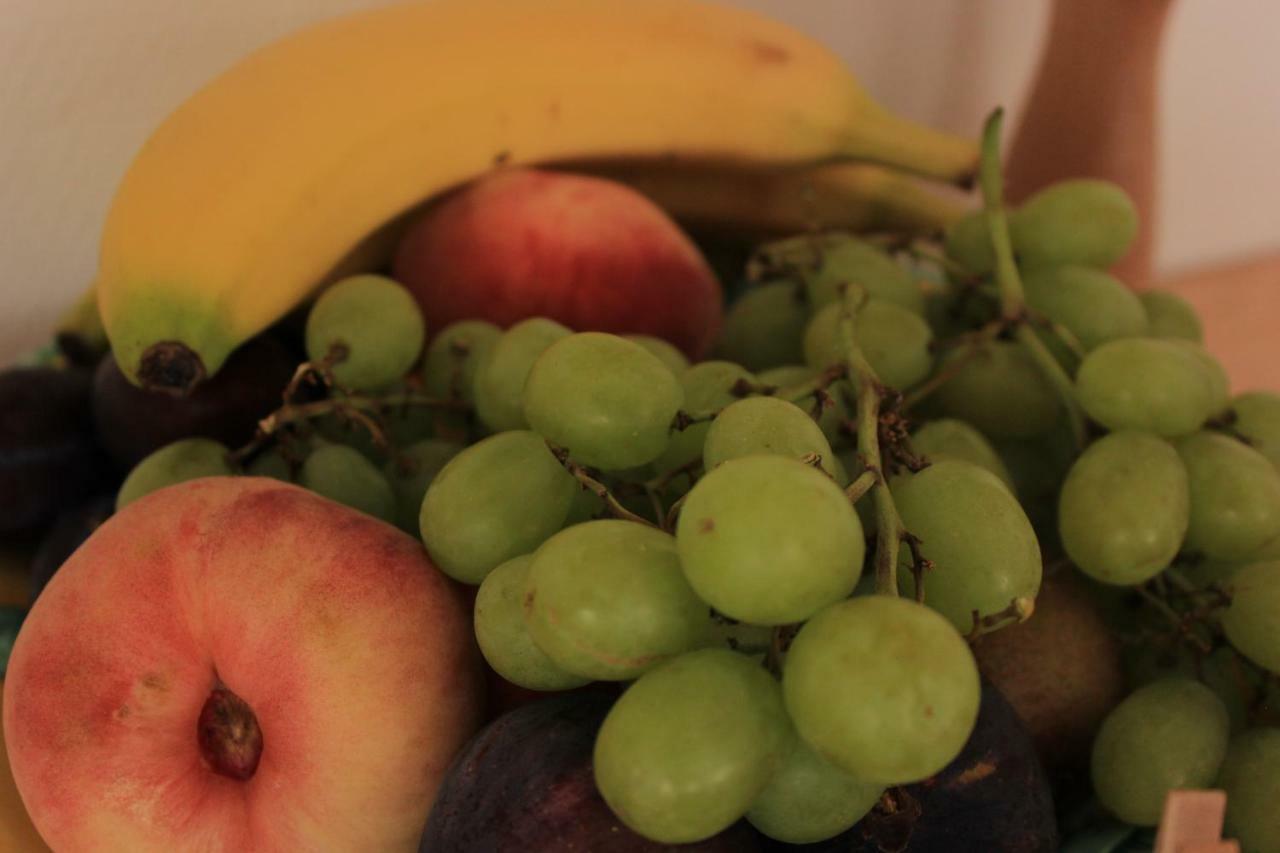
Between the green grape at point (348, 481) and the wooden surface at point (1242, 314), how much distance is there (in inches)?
30.2

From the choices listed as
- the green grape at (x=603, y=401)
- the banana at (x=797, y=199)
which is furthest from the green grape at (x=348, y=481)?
the banana at (x=797, y=199)

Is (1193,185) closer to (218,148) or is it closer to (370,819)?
(218,148)

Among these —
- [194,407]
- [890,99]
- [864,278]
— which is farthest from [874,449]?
[890,99]

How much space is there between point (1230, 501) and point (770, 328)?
0.27 metres

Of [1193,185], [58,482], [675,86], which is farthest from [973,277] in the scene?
[1193,185]

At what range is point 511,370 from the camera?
48cm

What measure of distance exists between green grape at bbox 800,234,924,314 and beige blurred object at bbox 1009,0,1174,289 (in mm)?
321

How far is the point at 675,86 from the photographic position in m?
0.76

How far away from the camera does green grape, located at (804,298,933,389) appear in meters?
0.54

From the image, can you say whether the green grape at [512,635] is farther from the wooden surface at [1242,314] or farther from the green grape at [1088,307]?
the wooden surface at [1242,314]

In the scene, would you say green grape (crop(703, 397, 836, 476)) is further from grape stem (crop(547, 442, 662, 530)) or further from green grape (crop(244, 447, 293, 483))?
green grape (crop(244, 447, 293, 483))

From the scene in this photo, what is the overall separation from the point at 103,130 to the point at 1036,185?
70 cm

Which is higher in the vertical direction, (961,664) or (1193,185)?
(961,664)

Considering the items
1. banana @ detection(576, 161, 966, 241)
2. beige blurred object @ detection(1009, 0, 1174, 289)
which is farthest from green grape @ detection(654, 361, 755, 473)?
beige blurred object @ detection(1009, 0, 1174, 289)
